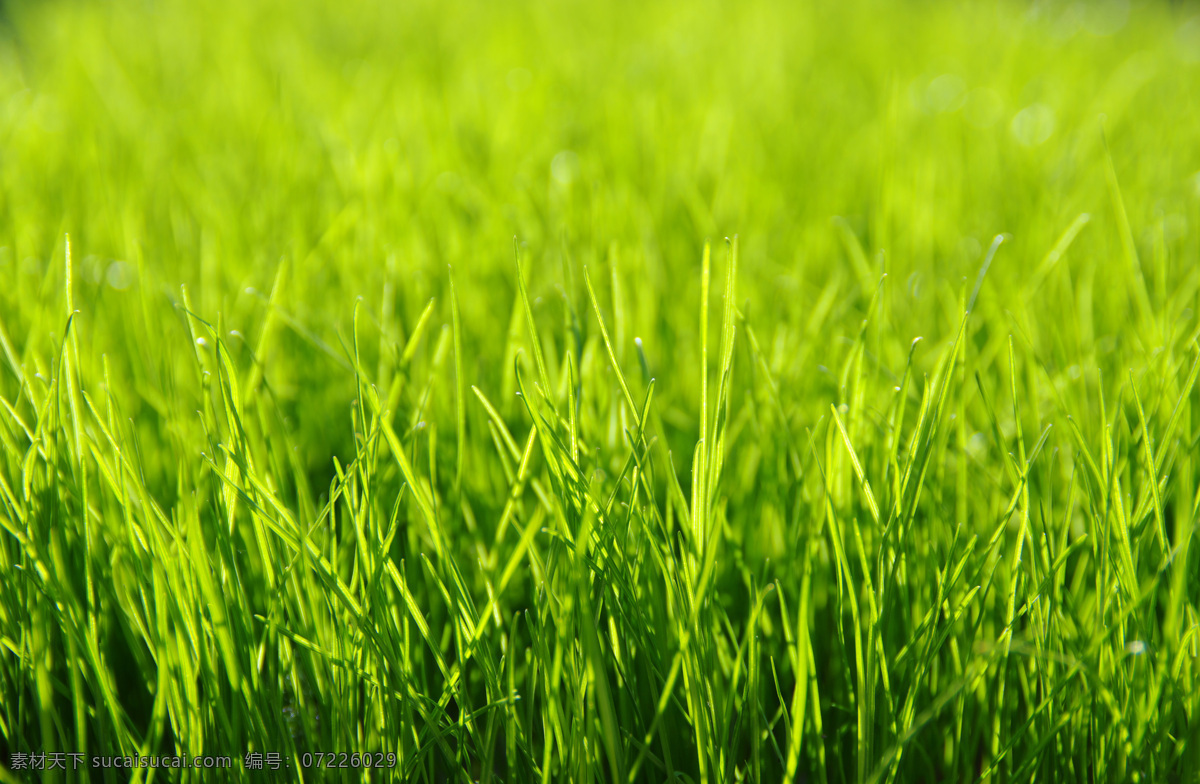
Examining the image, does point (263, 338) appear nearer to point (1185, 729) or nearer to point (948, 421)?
point (948, 421)

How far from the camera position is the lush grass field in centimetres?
48

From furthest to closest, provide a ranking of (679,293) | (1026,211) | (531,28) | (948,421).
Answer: (531,28) → (1026,211) → (679,293) → (948,421)

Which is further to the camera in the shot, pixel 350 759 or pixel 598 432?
pixel 598 432

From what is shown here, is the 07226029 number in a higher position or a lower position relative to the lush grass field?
lower

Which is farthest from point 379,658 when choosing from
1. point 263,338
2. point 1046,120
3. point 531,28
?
point 531,28

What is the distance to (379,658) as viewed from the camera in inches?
18.7

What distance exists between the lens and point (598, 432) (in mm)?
644

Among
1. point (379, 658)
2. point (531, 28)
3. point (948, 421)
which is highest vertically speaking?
point (531, 28)

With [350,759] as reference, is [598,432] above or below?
above

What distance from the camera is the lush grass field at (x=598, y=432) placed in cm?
48

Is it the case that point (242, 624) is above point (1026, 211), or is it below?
below

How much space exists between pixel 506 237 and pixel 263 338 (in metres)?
0.47

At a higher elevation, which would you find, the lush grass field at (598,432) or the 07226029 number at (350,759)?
the lush grass field at (598,432)

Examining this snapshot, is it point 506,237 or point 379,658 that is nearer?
point 379,658
